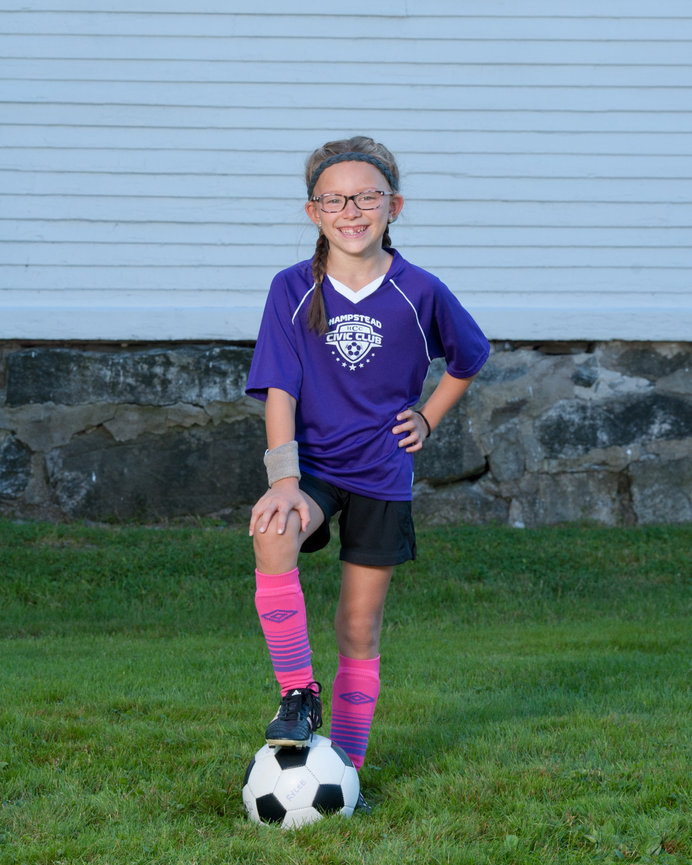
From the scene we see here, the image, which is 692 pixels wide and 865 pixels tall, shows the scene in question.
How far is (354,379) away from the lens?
118 inches

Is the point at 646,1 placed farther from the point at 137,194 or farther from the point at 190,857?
the point at 190,857

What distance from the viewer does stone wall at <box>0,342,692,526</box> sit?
7.98m

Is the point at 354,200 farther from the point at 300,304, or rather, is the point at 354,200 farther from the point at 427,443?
the point at 427,443

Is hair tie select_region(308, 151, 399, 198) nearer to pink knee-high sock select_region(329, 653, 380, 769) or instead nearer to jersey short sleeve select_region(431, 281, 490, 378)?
jersey short sleeve select_region(431, 281, 490, 378)

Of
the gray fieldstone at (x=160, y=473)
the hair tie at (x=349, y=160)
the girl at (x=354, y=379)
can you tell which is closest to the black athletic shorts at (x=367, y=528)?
the girl at (x=354, y=379)

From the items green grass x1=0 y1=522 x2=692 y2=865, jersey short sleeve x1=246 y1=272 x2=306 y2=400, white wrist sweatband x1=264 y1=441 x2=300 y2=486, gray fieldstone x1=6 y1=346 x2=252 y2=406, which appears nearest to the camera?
green grass x1=0 y1=522 x2=692 y2=865

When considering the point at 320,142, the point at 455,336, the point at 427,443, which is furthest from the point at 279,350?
the point at 320,142

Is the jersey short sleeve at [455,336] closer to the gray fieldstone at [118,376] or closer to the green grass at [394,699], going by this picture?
the green grass at [394,699]

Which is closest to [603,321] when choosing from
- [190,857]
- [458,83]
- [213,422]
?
[458,83]

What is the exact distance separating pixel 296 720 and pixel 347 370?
Result: 0.98 meters

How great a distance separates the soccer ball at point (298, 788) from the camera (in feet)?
8.73

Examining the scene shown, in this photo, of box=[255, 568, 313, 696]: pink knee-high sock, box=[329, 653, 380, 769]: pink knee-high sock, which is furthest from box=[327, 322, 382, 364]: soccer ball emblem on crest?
box=[329, 653, 380, 769]: pink knee-high sock

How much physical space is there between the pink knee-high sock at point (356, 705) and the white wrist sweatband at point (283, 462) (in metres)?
0.66

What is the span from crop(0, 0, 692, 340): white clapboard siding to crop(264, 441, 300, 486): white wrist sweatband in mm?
5320
